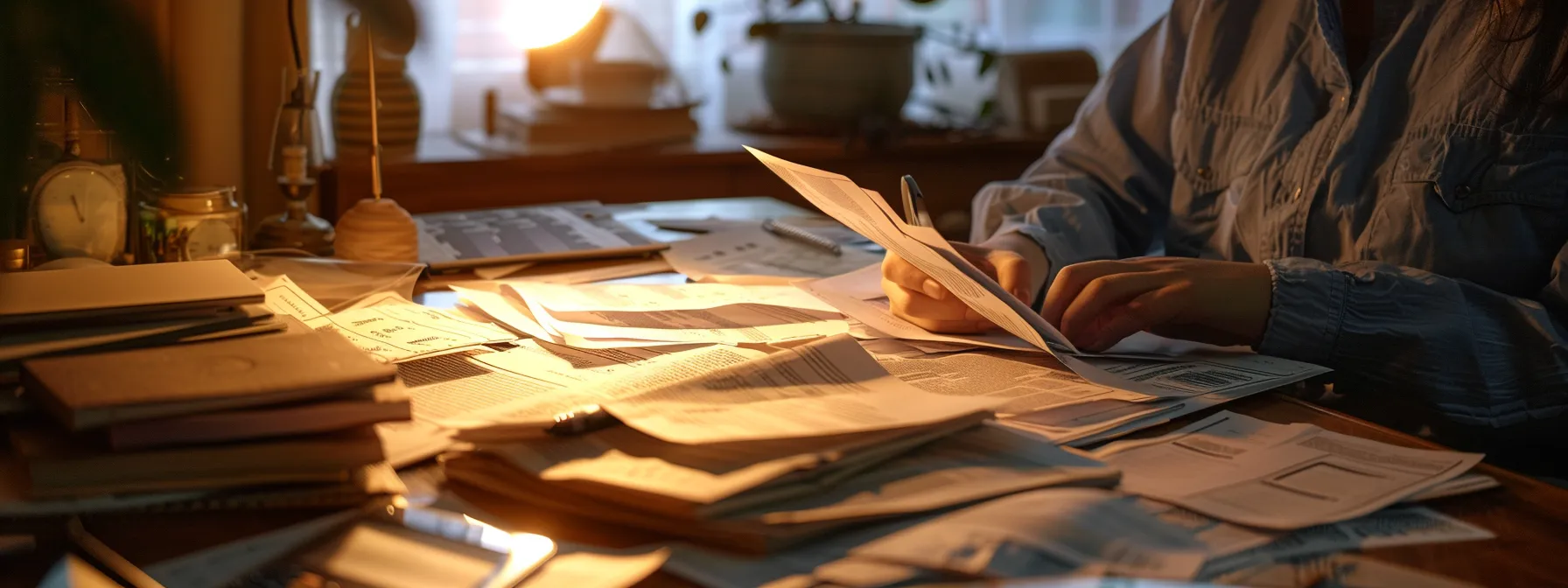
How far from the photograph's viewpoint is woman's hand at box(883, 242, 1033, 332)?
987 mm

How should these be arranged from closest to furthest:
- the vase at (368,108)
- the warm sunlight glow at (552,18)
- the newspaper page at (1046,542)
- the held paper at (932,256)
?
1. the newspaper page at (1046,542)
2. the held paper at (932,256)
3. the warm sunlight glow at (552,18)
4. the vase at (368,108)

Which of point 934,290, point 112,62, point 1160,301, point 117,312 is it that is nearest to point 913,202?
point 934,290

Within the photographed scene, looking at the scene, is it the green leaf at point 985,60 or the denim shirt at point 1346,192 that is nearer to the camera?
the denim shirt at point 1346,192

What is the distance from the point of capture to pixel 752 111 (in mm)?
2635

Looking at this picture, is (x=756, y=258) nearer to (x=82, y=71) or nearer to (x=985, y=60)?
(x=82, y=71)

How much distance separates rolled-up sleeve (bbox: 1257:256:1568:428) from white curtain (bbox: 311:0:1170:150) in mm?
1516

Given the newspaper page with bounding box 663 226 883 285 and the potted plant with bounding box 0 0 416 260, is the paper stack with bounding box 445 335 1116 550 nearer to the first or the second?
the potted plant with bounding box 0 0 416 260

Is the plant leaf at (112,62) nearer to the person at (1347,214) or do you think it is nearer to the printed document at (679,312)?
the printed document at (679,312)

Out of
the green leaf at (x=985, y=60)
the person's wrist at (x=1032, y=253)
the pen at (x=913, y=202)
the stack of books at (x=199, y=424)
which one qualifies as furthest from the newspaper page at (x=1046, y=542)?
the green leaf at (x=985, y=60)

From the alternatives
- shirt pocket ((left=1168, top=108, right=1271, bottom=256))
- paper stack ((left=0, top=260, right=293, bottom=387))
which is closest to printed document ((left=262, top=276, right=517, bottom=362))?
paper stack ((left=0, top=260, right=293, bottom=387))

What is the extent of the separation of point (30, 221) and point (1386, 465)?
99cm

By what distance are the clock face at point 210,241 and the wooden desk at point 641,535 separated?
0.58 m

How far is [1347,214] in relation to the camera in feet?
3.80

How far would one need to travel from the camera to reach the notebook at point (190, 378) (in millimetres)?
588
